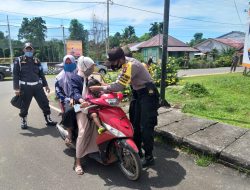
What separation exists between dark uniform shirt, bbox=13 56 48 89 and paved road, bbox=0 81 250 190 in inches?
60.5

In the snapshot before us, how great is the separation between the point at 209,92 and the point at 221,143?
489cm

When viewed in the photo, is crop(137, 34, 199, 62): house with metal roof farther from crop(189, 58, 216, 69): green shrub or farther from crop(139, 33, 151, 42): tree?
crop(139, 33, 151, 42): tree

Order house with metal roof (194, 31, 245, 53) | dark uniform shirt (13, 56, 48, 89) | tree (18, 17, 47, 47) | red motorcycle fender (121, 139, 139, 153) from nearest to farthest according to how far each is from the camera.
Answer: red motorcycle fender (121, 139, 139, 153)
dark uniform shirt (13, 56, 48, 89)
tree (18, 17, 47, 47)
house with metal roof (194, 31, 245, 53)

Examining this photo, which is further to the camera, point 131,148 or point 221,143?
point 221,143

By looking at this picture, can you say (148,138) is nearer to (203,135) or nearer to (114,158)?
(114,158)

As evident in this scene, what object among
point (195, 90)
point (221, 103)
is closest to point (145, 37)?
point (195, 90)

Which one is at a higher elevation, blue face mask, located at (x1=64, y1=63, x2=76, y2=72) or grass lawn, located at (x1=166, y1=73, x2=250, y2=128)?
blue face mask, located at (x1=64, y1=63, x2=76, y2=72)

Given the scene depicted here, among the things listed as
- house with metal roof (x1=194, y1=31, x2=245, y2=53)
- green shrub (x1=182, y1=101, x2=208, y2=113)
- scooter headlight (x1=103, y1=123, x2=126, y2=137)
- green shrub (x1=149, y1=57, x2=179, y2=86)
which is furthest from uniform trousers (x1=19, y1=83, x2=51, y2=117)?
house with metal roof (x1=194, y1=31, x2=245, y2=53)

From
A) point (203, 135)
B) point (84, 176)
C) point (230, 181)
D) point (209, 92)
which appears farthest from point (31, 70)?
point (209, 92)

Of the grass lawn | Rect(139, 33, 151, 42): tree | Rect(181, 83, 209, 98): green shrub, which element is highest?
Rect(139, 33, 151, 42): tree

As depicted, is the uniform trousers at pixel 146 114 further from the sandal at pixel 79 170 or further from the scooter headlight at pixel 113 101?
the sandal at pixel 79 170

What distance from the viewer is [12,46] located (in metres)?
30.2

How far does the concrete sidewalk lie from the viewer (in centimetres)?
373

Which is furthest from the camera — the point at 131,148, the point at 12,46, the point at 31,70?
the point at 12,46
